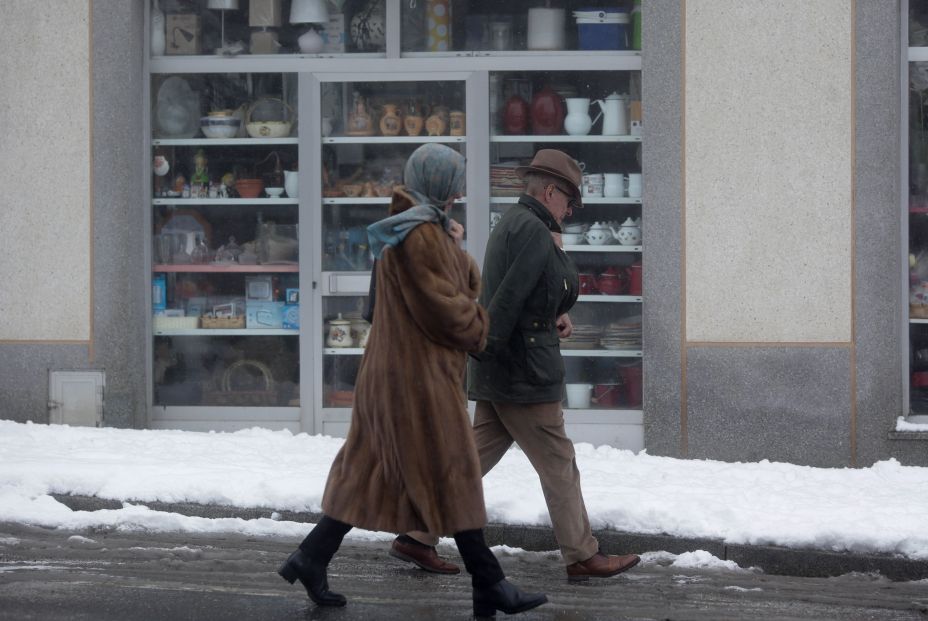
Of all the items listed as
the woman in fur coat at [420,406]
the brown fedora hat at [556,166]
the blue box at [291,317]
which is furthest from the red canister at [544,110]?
the woman in fur coat at [420,406]

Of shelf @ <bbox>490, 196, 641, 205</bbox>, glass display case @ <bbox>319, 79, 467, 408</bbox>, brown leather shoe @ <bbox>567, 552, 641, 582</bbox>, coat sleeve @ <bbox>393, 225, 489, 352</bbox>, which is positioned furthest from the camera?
glass display case @ <bbox>319, 79, 467, 408</bbox>

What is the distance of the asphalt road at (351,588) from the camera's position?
555 cm

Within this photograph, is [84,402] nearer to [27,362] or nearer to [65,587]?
[27,362]

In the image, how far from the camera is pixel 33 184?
976 cm

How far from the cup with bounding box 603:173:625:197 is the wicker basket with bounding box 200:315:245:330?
291 cm

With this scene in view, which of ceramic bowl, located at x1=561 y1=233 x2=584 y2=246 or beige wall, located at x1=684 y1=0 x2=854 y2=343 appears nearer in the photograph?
beige wall, located at x1=684 y1=0 x2=854 y2=343

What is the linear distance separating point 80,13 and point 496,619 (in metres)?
6.17

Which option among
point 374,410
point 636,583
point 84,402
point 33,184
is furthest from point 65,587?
point 33,184

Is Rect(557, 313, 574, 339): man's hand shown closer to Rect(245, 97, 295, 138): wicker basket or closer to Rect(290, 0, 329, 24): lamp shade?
Rect(245, 97, 295, 138): wicker basket

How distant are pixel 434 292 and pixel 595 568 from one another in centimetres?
172

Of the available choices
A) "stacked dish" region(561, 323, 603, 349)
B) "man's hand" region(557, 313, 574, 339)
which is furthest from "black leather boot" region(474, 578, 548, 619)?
"stacked dish" region(561, 323, 603, 349)

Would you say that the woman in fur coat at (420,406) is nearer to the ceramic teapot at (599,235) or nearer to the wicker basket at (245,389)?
the ceramic teapot at (599,235)

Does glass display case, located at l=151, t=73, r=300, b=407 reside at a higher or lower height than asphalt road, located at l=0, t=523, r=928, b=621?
higher

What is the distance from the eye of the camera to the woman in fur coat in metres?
5.23
